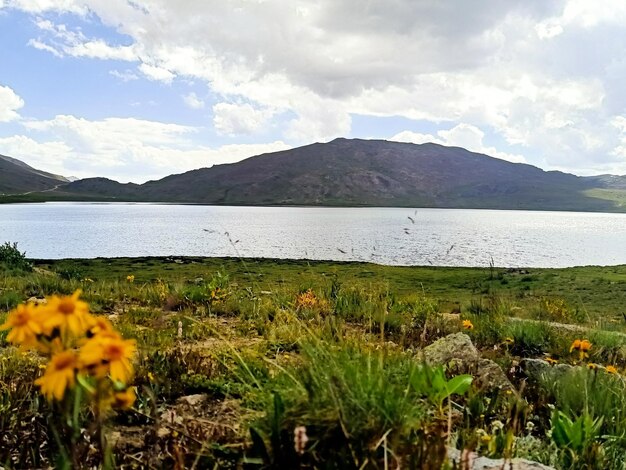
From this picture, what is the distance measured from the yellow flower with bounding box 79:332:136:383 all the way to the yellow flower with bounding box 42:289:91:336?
0.21ft

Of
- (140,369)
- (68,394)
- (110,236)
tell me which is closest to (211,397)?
(140,369)

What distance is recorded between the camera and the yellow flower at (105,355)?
150 cm

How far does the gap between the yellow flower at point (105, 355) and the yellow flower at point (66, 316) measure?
63 millimetres

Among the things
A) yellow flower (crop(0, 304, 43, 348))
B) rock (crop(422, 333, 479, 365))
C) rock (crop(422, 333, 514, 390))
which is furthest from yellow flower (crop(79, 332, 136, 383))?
rock (crop(422, 333, 479, 365))

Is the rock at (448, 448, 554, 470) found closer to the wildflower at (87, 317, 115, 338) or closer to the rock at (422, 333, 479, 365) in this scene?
the wildflower at (87, 317, 115, 338)

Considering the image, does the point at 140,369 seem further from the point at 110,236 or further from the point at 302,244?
the point at 110,236

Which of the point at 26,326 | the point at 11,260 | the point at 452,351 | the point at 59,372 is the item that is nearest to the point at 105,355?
the point at 59,372

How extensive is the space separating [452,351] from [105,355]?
4679 mm

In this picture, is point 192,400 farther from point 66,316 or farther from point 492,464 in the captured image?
point 66,316

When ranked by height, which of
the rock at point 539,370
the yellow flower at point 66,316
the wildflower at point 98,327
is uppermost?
the yellow flower at point 66,316

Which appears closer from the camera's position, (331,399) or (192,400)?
(331,399)

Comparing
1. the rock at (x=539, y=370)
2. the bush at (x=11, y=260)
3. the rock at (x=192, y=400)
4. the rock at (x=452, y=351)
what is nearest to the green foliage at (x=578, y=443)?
the rock at (x=539, y=370)

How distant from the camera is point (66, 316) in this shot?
1560 mm

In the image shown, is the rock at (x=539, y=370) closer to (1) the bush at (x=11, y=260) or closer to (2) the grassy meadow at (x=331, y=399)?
(2) the grassy meadow at (x=331, y=399)
